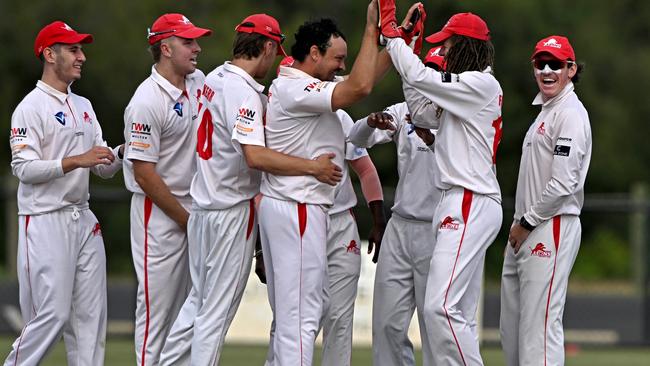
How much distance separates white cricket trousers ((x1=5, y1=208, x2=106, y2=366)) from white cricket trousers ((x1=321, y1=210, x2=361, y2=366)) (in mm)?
1641

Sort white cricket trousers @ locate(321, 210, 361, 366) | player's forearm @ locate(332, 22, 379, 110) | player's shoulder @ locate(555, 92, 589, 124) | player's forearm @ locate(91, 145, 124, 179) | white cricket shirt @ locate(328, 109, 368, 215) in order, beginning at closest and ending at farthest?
player's forearm @ locate(332, 22, 379, 110) < player's shoulder @ locate(555, 92, 589, 124) < white cricket trousers @ locate(321, 210, 361, 366) < white cricket shirt @ locate(328, 109, 368, 215) < player's forearm @ locate(91, 145, 124, 179)

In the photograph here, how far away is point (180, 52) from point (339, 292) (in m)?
2.05

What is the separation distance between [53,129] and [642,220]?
32.6 feet

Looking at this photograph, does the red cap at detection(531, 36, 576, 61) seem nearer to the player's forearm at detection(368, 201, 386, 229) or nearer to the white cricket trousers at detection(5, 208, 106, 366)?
the player's forearm at detection(368, 201, 386, 229)

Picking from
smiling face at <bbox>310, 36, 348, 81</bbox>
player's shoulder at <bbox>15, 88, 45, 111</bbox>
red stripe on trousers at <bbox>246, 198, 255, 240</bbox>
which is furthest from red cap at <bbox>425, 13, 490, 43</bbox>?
player's shoulder at <bbox>15, 88, 45, 111</bbox>

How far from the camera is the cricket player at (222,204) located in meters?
9.16

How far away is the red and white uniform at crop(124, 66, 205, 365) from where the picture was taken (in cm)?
964

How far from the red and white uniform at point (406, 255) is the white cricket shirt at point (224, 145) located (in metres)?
0.99

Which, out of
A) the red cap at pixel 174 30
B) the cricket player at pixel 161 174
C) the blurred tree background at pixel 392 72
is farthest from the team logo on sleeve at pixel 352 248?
the blurred tree background at pixel 392 72

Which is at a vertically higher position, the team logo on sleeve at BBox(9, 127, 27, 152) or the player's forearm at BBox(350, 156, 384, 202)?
the team logo on sleeve at BBox(9, 127, 27, 152)

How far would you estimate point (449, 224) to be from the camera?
8.88 meters

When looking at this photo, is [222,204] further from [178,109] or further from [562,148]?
[562,148]

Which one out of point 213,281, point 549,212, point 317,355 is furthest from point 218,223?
point 317,355

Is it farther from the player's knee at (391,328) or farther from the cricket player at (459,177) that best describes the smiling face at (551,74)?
the player's knee at (391,328)
